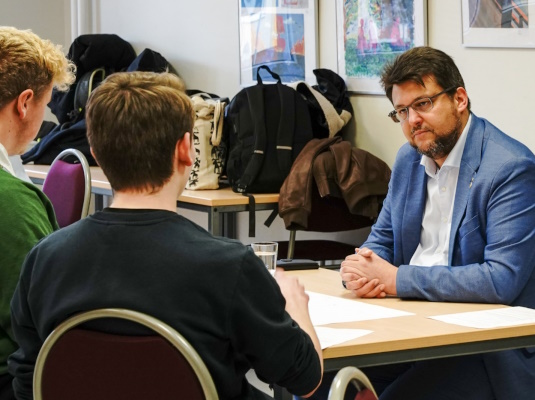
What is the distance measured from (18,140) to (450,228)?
1152mm

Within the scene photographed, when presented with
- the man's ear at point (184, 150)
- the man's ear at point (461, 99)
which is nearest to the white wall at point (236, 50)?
the man's ear at point (461, 99)

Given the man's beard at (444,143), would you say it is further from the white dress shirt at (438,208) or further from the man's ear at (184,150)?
the man's ear at (184,150)

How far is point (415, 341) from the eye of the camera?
1924 millimetres

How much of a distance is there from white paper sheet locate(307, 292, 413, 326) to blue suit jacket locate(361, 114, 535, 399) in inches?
6.0

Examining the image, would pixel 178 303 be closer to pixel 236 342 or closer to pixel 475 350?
pixel 236 342

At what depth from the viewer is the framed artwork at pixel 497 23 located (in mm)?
3492

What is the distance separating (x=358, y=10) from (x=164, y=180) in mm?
3078

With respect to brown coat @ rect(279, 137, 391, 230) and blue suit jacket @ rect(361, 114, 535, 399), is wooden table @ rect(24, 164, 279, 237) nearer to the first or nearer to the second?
brown coat @ rect(279, 137, 391, 230)

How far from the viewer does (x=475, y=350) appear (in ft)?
6.58

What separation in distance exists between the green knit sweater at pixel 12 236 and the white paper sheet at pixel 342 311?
2.13 feet

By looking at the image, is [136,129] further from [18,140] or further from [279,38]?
[279,38]

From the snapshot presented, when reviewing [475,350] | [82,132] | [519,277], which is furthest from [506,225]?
[82,132]

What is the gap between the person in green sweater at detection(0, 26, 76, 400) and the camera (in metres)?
1.97

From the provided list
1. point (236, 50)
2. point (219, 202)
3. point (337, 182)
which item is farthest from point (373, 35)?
point (236, 50)
